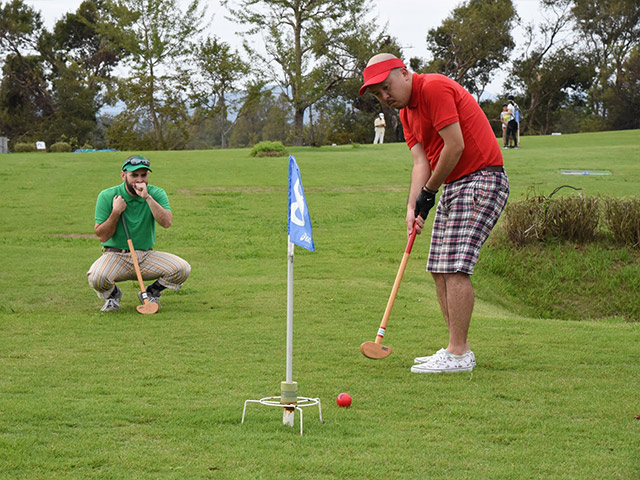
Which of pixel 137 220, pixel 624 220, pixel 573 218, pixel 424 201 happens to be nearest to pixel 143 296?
pixel 137 220

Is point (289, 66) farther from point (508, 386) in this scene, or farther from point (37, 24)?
point (508, 386)

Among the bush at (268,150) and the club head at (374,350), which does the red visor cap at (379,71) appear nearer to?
the club head at (374,350)

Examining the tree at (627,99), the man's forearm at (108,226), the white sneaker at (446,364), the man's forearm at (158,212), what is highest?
the tree at (627,99)

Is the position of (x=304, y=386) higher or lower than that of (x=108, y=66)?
lower

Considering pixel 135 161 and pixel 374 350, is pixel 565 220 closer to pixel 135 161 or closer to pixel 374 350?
pixel 135 161

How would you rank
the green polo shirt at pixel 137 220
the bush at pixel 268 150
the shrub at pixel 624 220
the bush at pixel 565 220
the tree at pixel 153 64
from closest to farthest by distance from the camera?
the green polo shirt at pixel 137 220, the shrub at pixel 624 220, the bush at pixel 565 220, the bush at pixel 268 150, the tree at pixel 153 64

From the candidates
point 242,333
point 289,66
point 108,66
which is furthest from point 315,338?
point 108,66

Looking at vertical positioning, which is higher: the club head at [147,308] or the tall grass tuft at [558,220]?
the tall grass tuft at [558,220]

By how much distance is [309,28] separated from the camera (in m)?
53.6

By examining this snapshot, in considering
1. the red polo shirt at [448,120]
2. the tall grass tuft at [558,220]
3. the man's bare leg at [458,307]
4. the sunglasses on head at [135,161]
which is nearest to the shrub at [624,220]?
the tall grass tuft at [558,220]

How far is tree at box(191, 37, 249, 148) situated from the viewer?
2108 inches

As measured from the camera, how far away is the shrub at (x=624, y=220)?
11.4 m

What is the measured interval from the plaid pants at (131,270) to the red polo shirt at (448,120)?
3.46 meters

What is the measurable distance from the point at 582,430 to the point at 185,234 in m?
10.5
